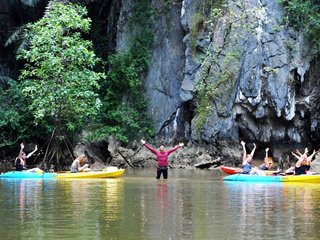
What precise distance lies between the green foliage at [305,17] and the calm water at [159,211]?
37.9 feet

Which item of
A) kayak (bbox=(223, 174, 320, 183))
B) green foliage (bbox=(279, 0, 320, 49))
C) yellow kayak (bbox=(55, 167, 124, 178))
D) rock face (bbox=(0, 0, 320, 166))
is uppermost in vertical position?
green foliage (bbox=(279, 0, 320, 49))

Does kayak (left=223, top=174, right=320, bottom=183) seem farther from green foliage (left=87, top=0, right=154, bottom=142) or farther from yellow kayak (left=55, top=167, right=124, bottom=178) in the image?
green foliage (left=87, top=0, right=154, bottom=142)

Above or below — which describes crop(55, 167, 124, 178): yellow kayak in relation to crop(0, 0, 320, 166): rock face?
below

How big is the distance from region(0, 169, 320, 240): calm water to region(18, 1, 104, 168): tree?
8.90 m

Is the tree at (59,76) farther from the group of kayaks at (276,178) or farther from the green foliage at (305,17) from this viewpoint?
the group of kayaks at (276,178)

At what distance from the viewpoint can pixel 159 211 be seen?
1411cm

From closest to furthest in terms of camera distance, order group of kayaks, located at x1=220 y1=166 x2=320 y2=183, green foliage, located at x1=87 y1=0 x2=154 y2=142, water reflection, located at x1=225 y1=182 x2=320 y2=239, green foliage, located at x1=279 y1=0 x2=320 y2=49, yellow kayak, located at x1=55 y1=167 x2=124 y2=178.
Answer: water reflection, located at x1=225 y1=182 x2=320 y2=239 → group of kayaks, located at x1=220 y1=166 x2=320 y2=183 → yellow kayak, located at x1=55 y1=167 x2=124 y2=178 → green foliage, located at x1=279 y1=0 x2=320 y2=49 → green foliage, located at x1=87 y1=0 x2=154 y2=142

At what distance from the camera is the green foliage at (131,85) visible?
3400 centimetres

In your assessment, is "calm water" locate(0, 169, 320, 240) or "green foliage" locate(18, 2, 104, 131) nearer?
"calm water" locate(0, 169, 320, 240)

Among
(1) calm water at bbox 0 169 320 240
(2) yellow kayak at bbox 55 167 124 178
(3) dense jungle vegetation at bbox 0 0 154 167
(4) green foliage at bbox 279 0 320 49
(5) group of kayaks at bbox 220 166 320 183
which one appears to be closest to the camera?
(1) calm water at bbox 0 169 320 240

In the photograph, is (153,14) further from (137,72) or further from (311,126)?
(311,126)

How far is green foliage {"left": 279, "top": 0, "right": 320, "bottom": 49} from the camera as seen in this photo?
31.2m

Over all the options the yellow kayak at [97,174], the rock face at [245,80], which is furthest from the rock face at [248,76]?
the yellow kayak at [97,174]

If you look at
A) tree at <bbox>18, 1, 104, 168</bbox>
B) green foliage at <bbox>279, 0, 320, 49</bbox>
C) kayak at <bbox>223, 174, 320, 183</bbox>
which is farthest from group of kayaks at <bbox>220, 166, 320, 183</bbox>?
green foliage at <bbox>279, 0, 320, 49</bbox>
